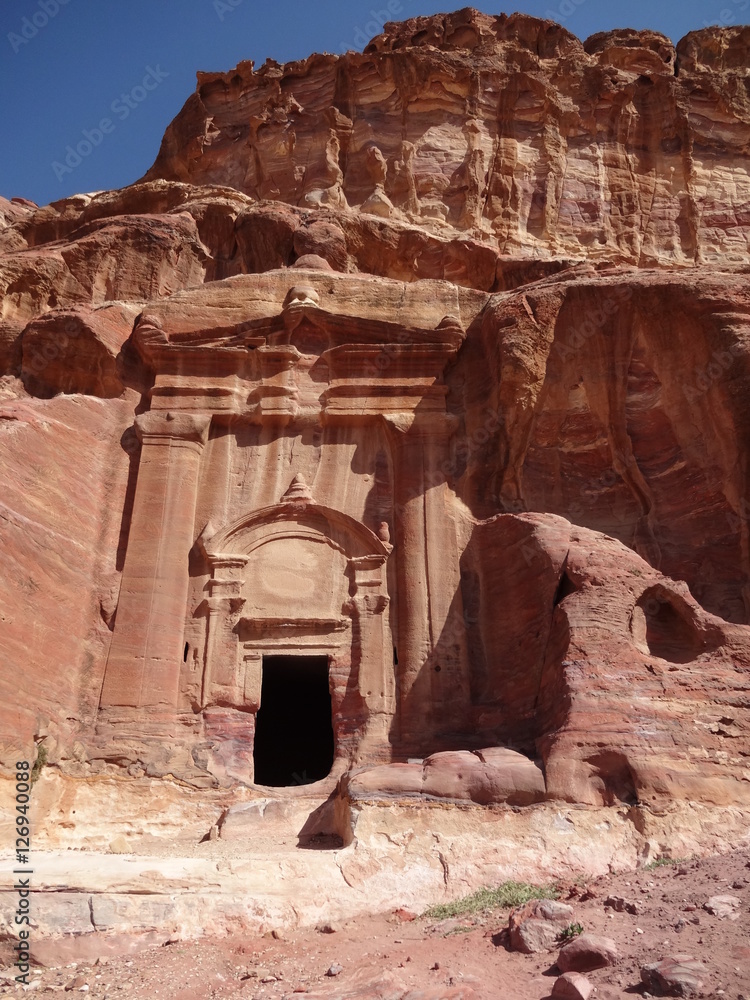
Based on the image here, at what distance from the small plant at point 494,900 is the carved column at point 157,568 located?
6.45 metres

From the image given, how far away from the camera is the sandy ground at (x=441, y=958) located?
5.53 metres

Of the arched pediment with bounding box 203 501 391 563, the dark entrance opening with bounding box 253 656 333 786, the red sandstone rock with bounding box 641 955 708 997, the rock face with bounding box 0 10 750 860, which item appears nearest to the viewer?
the red sandstone rock with bounding box 641 955 708 997

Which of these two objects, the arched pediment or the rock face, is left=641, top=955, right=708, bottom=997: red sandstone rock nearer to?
the rock face

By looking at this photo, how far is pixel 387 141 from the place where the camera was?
30.4 meters

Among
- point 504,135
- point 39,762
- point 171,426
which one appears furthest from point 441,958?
point 504,135

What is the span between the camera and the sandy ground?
5.53 metres

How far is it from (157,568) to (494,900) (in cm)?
848

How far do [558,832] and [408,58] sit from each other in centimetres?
2938

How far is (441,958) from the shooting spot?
6.41 m

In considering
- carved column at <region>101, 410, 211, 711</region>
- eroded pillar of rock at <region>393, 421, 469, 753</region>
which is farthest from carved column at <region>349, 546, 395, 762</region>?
carved column at <region>101, 410, 211, 711</region>

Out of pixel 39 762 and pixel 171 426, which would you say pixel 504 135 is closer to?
pixel 171 426

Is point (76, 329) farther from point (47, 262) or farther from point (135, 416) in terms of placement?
point (47, 262)

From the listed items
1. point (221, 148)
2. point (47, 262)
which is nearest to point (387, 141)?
point (221, 148)

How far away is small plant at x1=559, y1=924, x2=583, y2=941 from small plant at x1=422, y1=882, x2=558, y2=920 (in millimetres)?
1186
